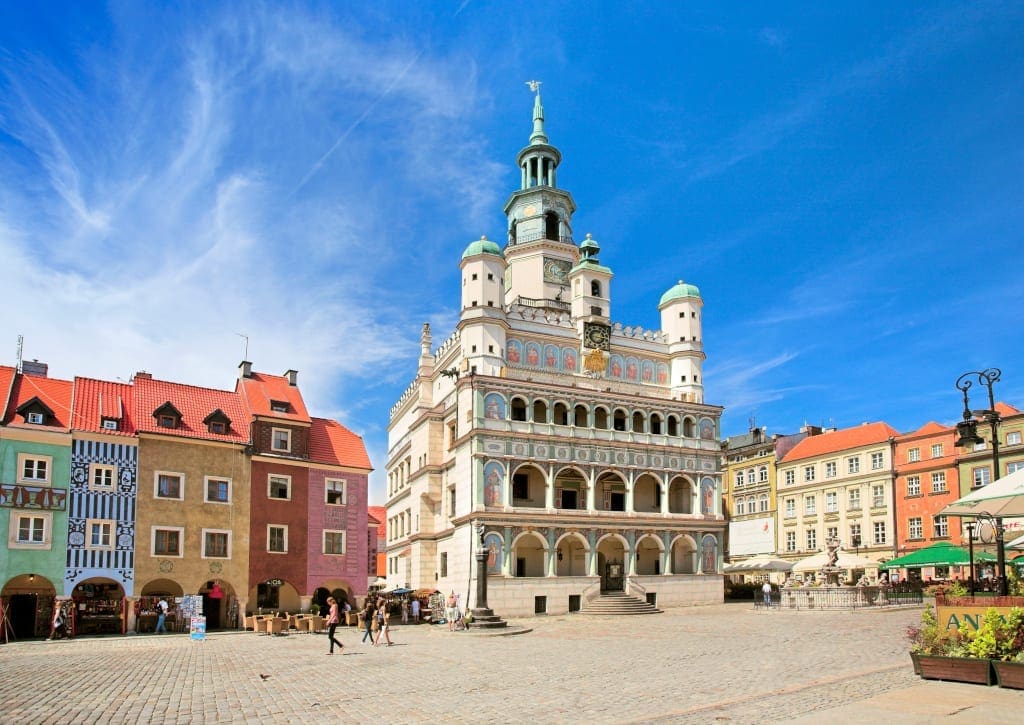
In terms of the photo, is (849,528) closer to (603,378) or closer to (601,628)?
(603,378)

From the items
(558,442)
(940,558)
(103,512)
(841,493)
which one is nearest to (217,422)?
(103,512)

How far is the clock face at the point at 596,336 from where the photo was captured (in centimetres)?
5769

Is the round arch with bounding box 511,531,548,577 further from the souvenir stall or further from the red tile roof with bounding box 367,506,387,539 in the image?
the red tile roof with bounding box 367,506,387,539

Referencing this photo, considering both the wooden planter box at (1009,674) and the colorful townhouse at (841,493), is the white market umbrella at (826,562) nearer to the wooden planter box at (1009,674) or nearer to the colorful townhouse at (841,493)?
the colorful townhouse at (841,493)

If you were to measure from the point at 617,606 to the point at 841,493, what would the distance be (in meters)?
29.6

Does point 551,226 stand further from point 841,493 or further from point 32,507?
point 32,507

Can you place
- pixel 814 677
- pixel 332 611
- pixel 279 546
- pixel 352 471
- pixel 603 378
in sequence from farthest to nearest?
pixel 603 378 < pixel 352 471 < pixel 279 546 < pixel 332 611 < pixel 814 677

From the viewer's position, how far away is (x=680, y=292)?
61.7 m

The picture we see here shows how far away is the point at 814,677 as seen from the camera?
18.1 m

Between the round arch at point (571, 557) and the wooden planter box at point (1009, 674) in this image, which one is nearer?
the wooden planter box at point (1009, 674)

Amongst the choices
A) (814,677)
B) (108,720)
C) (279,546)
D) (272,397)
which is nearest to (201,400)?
(272,397)

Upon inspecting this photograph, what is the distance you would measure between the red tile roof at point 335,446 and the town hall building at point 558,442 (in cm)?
670

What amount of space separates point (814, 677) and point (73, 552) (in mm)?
31734

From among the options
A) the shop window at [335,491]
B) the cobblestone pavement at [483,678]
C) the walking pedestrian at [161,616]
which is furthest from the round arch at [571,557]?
the walking pedestrian at [161,616]
